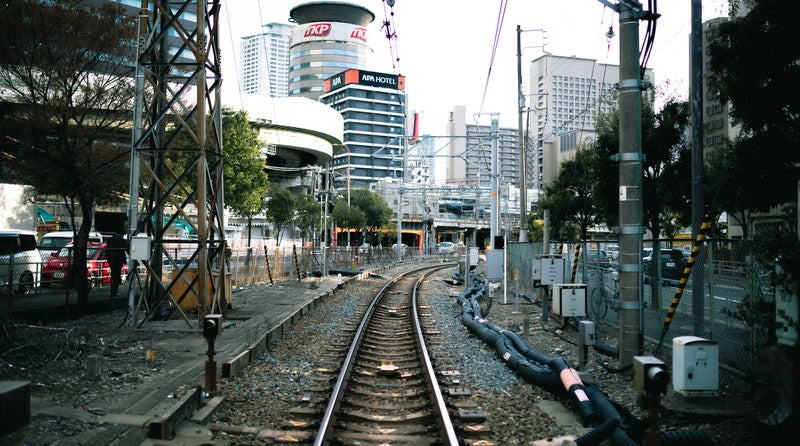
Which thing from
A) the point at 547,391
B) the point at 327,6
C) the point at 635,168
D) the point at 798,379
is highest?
the point at 327,6

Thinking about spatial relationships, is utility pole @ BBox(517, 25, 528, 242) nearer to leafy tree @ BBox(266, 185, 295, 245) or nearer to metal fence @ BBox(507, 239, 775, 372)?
metal fence @ BBox(507, 239, 775, 372)

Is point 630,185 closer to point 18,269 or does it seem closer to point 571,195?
point 18,269

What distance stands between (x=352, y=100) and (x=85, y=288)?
11248 centimetres

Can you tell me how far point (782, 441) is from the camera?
532cm

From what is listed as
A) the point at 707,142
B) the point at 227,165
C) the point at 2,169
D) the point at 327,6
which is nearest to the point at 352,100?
the point at 327,6

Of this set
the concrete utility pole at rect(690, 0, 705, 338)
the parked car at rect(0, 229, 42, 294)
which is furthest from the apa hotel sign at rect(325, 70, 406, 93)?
the concrete utility pole at rect(690, 0, 705, 338)

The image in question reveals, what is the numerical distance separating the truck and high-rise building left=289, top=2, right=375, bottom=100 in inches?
4256

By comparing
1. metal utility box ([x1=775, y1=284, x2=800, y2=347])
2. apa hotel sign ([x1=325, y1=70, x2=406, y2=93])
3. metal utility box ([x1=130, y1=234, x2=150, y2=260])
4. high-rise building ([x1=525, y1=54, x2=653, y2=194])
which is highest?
apa hotel sign ([x1=325, y1=70, x2=406, y2=93])

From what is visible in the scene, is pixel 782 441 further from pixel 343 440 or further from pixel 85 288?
pixel 85 288

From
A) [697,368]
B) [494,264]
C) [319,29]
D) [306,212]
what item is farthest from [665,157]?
[319,29]

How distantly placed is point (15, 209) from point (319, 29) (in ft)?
372

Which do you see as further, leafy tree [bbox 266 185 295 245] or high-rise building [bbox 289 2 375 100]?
high-rise building [bbox 289 2 375 100]

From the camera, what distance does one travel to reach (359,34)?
14275cm

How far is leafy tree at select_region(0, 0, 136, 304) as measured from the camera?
14.1m
